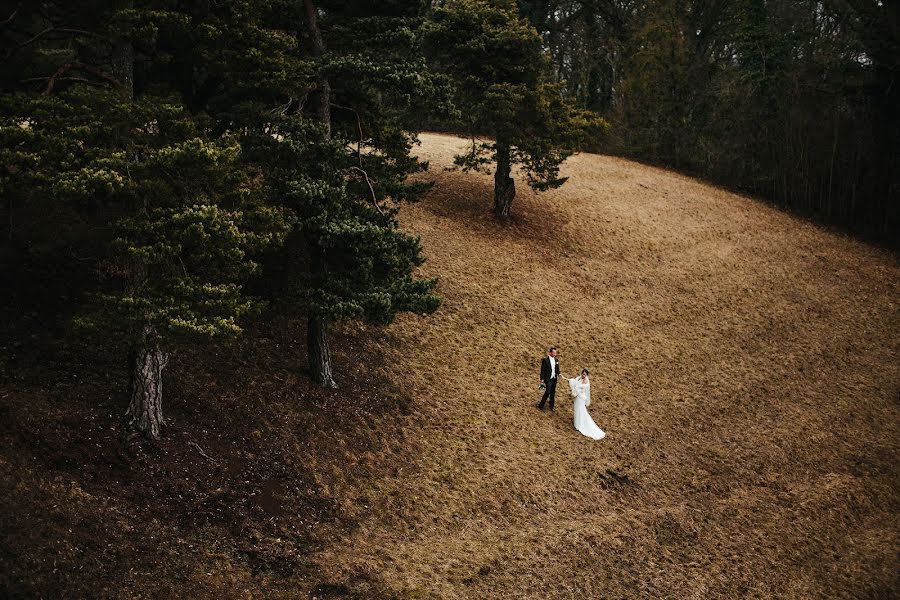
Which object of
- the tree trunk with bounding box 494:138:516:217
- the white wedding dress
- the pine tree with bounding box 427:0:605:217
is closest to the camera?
the white wedding dress

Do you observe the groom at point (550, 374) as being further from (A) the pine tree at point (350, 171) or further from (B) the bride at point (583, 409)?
(A) the pine tree at point (350, 171)

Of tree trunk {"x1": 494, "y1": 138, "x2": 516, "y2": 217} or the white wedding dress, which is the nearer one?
the white wedding dress

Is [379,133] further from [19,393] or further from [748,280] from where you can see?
[748,280]

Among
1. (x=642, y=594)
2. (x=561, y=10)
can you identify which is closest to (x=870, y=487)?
(x=642, y=594)

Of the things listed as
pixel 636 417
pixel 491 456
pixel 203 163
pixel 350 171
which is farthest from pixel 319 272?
pixel 636 417

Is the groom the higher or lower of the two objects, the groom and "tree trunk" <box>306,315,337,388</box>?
the lower

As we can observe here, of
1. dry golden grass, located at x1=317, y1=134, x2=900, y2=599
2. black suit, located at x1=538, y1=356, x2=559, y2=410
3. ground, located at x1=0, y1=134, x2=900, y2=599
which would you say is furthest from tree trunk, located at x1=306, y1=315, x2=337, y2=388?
black suit, located at x1=538, y1=356, x2=559, y2=410

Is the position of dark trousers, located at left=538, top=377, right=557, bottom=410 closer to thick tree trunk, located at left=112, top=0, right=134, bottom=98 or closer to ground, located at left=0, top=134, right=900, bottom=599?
ground, located at left=0, top=134, right=900, bottom=599
